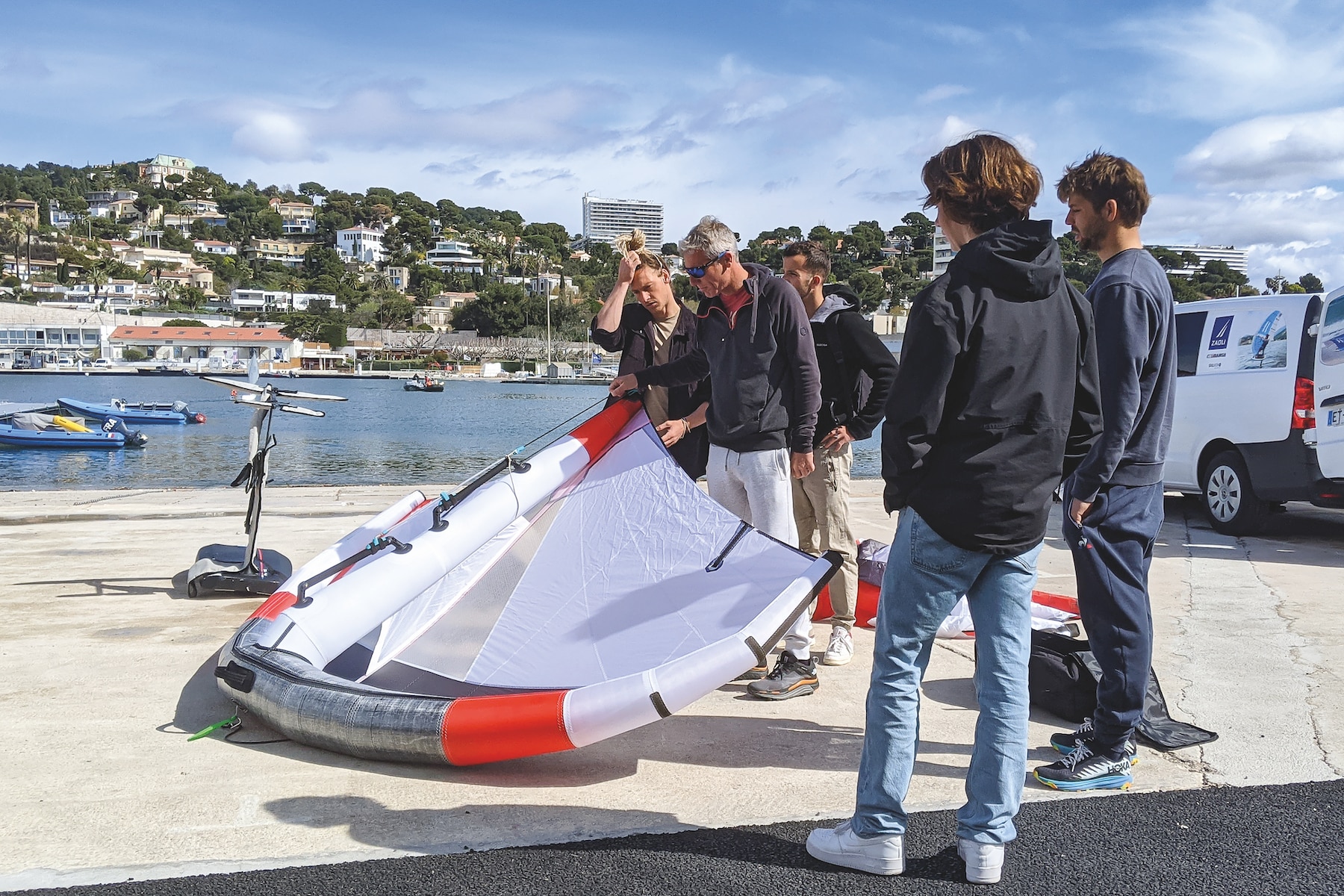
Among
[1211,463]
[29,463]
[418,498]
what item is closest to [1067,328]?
[418,498]

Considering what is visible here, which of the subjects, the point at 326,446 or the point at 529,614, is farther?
the point at 326,446

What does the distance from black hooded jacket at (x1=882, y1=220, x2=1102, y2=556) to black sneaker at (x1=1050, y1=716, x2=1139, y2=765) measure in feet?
4.18

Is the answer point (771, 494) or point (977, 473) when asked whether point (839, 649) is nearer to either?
point (771, 494)

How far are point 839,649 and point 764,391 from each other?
1.40 m

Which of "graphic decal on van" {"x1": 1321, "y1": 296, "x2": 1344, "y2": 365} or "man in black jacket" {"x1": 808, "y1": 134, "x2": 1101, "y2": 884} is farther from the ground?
"graphic decal on van" {"x1": 1321, "y1": 296, "x2": 1344, "y2": 365}

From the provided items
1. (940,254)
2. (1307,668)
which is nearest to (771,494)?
(940,254)

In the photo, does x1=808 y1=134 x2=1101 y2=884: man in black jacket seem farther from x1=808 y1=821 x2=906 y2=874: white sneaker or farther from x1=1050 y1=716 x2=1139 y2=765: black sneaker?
x1=1050 y1=716 x2=1139 y2=765: black sneaker

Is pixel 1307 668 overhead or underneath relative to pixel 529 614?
underneath

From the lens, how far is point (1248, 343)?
872 centimetres

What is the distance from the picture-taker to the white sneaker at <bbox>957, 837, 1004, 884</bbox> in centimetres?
268

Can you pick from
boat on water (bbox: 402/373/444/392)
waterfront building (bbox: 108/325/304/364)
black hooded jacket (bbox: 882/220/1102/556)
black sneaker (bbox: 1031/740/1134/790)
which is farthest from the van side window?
waterfront building (bbox: 108/325/304/364)

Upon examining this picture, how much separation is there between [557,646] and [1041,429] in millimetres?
2343

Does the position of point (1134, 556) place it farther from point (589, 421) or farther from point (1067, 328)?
point (589, 421)

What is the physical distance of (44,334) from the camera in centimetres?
13525
